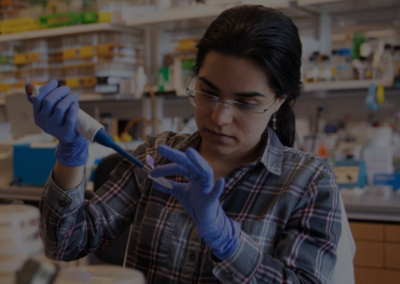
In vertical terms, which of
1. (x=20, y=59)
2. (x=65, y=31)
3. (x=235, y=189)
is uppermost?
(x=65, y=31)

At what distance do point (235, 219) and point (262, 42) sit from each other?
0.40m

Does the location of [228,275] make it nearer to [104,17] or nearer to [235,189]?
[235,189]

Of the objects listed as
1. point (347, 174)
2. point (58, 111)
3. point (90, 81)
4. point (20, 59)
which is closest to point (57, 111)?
point (58, 111)

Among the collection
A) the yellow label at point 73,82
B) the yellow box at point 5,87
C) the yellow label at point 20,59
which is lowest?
the yellow box at point 5,87

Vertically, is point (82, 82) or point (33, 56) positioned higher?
point (33, 56)

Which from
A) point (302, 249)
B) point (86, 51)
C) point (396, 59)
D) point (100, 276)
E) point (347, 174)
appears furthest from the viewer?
point (86, 51)

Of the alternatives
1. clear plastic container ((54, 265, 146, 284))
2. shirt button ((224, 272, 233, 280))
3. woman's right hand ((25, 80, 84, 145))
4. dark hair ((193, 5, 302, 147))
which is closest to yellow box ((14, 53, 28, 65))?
dark hair ((193, 5, 302, 147))

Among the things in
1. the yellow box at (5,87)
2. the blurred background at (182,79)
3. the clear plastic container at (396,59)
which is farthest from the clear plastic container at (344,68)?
the yellow box at (5,87)

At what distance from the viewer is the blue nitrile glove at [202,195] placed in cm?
89

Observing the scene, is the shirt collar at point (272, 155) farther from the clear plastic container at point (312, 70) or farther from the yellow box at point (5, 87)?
the yellow box at point (5, 87)

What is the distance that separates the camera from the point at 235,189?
1.24m

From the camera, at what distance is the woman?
109 centimetres

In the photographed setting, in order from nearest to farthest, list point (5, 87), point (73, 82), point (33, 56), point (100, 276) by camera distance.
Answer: point (100, 276) → point (73, 82) → point (33, 56) → point (5, 87)

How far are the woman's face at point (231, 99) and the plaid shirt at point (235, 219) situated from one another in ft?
0.27
